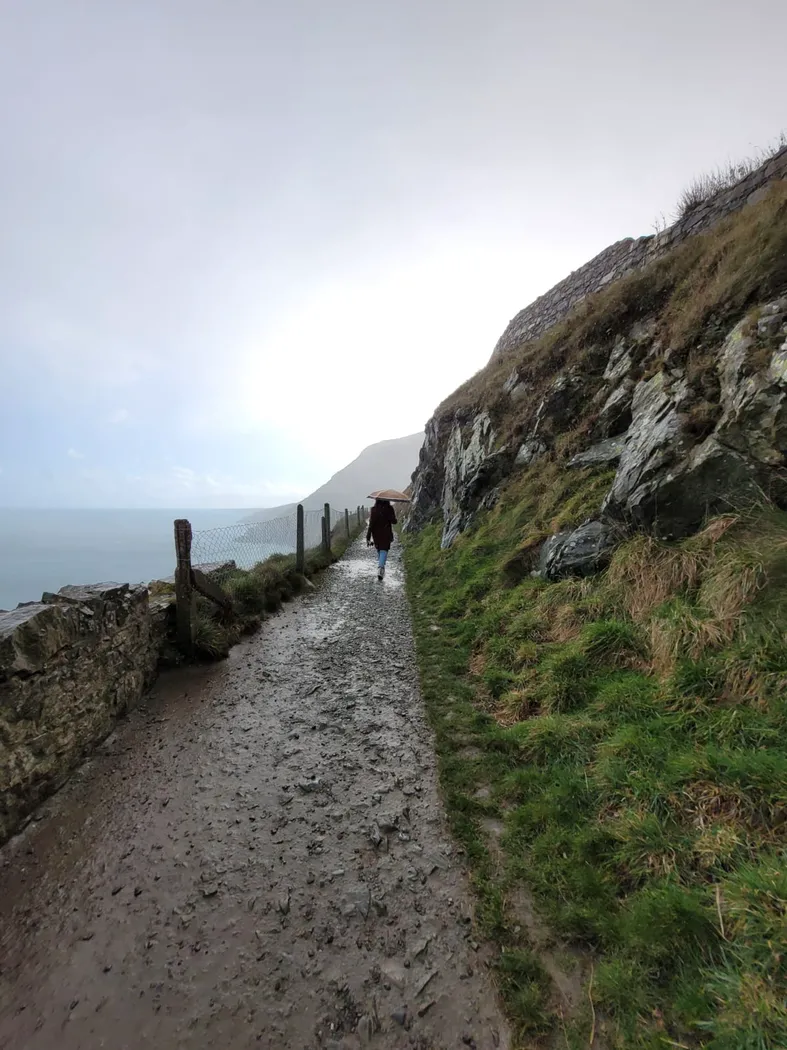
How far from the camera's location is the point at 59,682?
12.4 ft

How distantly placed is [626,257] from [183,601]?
17722 millimetres

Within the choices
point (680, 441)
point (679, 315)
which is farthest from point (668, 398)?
point (679, 315)

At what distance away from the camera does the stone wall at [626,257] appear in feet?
33.0

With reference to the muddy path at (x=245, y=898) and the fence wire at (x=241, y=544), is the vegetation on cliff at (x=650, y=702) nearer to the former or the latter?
the muddy path at (x=245, y=898)

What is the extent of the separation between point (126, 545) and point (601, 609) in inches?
1922

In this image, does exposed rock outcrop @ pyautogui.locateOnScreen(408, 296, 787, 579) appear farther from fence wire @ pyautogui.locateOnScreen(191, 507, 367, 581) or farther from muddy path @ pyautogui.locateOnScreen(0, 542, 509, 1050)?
fence wire @ pyautogui.locateOnScreen(191, 507, 367, 581)

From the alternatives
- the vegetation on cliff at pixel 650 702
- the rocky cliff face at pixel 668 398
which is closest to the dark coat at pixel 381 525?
the rocky cliff face at pixel 668 398

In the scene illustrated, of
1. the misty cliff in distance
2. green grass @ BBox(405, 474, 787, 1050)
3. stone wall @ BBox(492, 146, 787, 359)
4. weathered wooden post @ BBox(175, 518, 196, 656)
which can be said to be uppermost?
the misty cliff in distance

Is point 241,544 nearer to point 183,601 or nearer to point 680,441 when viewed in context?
point 183,601

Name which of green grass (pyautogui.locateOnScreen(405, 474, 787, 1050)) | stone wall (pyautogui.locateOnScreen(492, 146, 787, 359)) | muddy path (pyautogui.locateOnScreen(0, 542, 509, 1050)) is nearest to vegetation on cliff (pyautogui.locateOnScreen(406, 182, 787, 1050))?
green grass (pyautogui.locateOnScreen(405, 474, 787, 1050))

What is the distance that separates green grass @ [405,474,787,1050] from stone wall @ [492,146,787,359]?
11.3 meters

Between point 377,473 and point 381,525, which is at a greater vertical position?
point 377,473

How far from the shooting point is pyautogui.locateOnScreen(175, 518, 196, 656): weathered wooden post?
6.16m

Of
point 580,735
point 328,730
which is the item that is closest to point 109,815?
point 328,730
